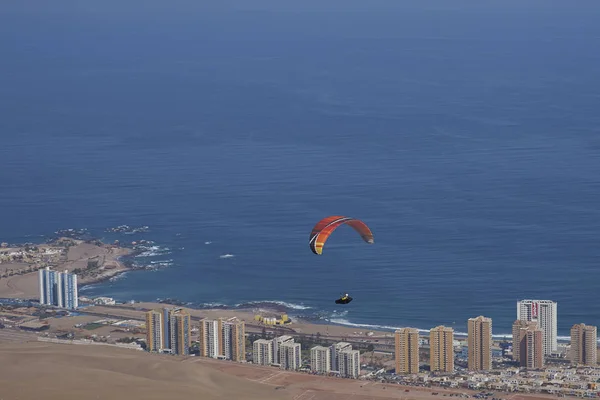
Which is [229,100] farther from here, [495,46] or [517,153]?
[495,46]

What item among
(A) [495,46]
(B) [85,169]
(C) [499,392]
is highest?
(A) [495,46]

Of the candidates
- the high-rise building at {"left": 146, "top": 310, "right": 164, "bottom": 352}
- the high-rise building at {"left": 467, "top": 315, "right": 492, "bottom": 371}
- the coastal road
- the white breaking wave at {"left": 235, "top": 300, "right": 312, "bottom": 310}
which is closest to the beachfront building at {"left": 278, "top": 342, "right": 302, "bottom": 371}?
the high-rise building at {"left": 146, "top": 310, "right": 164, "bottom": 352}

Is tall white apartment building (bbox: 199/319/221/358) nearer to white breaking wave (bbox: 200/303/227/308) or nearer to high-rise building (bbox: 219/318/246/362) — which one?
high-rise building (bbox: 219/318/246/362)

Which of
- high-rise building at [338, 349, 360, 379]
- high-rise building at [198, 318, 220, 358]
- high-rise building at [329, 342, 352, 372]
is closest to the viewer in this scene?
high-rise building at [338, 349, 360, 379]

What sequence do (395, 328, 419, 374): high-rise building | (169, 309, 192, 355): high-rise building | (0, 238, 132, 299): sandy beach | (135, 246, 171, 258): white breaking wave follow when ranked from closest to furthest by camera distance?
(395, 328, 419, 374): high-rise building < (169, 309, 192, 355): high-rise building < (0, 238, 132, 299): sandy beach < (135, 246, 171, 258): white breaking wave

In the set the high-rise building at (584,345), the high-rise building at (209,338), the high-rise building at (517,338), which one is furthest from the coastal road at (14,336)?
the high-rise building at (584,345)

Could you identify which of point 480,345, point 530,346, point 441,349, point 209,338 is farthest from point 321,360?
point 530,346

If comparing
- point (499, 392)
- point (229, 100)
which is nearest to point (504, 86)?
point (229, 100)
